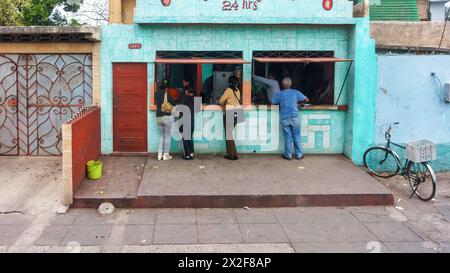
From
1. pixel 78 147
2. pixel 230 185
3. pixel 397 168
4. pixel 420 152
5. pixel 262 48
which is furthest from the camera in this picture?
pixel 262 48

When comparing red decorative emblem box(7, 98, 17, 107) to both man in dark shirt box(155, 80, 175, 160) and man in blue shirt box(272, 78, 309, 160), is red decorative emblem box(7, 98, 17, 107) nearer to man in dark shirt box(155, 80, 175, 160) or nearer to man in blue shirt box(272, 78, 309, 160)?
man in dark shirt box(155, 80, 175, 160)

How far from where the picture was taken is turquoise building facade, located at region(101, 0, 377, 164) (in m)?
9.67

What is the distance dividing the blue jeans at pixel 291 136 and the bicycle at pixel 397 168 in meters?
1.38

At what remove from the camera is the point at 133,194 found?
7703 millimetres

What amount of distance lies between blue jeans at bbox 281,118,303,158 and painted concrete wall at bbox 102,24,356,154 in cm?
47

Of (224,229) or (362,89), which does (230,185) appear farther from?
(362,89)

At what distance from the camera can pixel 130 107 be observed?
1005 cm

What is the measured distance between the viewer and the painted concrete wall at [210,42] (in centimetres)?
986

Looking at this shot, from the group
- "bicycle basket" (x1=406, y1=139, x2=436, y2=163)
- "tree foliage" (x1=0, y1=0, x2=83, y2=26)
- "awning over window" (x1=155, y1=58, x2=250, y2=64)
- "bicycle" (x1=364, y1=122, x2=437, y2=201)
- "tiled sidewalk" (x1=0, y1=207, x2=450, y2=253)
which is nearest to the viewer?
"tiled sidewalk" (x1=0, y1=207, x2=450, y2=253)

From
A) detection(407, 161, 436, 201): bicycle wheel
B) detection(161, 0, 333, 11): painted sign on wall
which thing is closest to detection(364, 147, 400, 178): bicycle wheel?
detection(407, 161, 436, 201): bicycle wheel

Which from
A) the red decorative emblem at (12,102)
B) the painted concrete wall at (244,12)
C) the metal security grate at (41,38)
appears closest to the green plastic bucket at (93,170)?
the metal security grate at (41,38)

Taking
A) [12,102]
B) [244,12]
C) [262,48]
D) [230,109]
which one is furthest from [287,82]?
[12,102]

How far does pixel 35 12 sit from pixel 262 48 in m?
9.78
